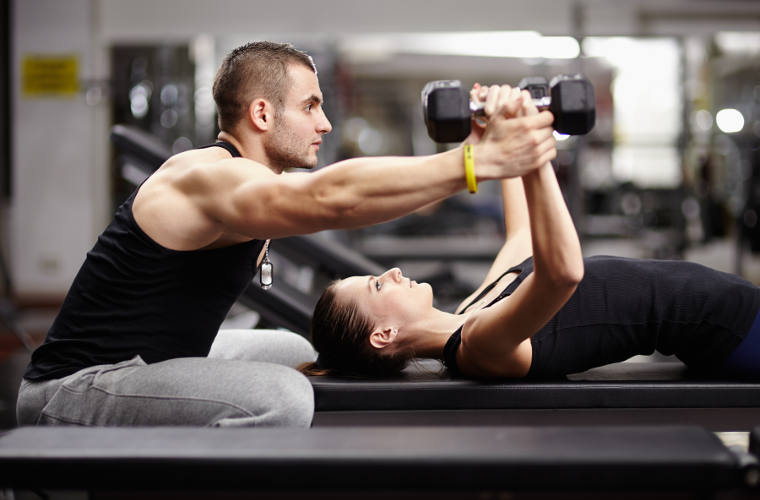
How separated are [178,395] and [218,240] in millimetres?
307

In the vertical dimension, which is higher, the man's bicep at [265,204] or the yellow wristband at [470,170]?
the yellow wristband at [470,170]

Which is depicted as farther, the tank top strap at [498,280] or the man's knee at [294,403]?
the tank top strap at [498,280]

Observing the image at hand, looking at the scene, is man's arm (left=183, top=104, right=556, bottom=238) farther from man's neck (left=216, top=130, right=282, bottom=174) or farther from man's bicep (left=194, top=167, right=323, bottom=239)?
man's neck (left=216, top=130, right=282, bottom=174)

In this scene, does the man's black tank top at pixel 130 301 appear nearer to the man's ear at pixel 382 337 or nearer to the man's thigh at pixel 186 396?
the man's thigh at pixel 186 396

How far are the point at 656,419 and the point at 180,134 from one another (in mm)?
5240

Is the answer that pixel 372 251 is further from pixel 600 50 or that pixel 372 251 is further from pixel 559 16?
pixel 600 50

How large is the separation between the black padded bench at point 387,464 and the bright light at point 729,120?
234 inches

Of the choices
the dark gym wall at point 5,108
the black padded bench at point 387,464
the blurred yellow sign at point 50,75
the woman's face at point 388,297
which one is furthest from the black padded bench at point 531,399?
the blurred yellow sign at point 50,75

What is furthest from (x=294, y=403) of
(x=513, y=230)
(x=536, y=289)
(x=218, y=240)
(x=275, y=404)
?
(x=513, y=230)

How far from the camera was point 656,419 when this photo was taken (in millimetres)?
1438

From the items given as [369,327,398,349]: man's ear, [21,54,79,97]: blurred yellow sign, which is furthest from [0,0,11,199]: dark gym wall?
[369,327,398,349]: man's ear

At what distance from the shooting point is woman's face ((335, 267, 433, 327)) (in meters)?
1.66

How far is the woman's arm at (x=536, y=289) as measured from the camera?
3.96 feet

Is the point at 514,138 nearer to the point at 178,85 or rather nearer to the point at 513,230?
the point at 513,230
